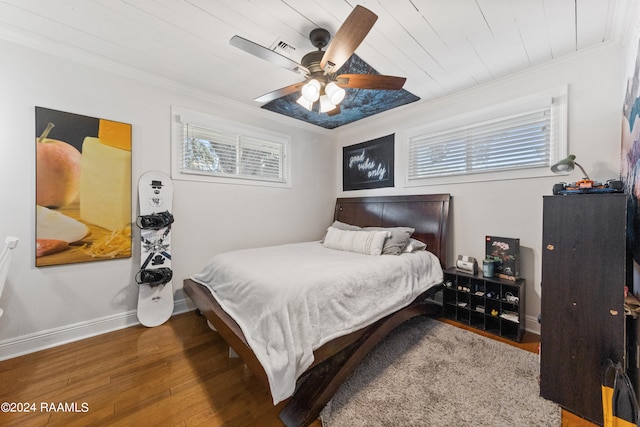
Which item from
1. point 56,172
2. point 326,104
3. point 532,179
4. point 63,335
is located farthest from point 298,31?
point 63,335

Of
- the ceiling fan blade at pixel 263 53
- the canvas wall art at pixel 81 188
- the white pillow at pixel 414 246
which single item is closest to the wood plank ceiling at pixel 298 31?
the ceiling fan blade at pixel 263 53

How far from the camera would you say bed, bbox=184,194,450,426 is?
4.63 feet

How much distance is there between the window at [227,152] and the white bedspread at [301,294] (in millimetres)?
1154

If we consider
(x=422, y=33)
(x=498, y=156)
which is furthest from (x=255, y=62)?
(x=498, y=156)

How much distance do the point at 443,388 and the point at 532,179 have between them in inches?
82.1

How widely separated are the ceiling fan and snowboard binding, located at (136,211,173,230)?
5.09 ft

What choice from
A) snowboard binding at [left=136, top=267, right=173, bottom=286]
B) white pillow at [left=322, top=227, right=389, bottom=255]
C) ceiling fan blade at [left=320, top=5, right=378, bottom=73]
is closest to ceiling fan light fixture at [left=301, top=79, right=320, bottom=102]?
ceiling fan blade at [left=320, top=5, right=378, bottom=73]

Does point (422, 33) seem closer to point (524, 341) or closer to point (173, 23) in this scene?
point (173, 23)

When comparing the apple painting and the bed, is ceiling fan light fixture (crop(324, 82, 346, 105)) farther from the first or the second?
the apple painting

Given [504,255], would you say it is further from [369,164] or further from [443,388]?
[369,164]

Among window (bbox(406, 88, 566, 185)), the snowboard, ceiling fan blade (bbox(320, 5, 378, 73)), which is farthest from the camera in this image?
the snowboard

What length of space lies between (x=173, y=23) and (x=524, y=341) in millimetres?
3850

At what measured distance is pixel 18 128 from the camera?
2.00 metres

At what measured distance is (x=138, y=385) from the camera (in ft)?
5.45
